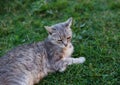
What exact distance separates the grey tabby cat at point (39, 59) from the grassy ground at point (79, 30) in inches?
5.6

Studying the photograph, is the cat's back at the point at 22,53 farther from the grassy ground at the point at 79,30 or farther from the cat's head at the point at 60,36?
the grassy ground at the point at 79,30

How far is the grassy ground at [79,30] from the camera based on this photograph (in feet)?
16.2

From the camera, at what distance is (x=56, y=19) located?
6.82m

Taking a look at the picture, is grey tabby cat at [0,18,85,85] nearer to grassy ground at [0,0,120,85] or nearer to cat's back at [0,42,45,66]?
cat's back at [0,42,45,66]

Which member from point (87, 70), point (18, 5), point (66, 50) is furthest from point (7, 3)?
point (87, 70)

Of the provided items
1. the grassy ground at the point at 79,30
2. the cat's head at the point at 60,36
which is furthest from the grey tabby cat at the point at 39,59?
the grassy ground at the point at 79,30

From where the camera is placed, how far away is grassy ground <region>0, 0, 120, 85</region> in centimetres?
493

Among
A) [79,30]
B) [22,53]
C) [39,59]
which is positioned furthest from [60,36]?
[79,30]

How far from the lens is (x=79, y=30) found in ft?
20.4

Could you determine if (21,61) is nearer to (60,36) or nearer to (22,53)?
(22,53)

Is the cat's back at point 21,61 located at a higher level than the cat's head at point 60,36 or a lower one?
lower

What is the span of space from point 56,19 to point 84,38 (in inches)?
43.3

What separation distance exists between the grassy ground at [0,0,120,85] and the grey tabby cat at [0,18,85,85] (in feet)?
0.47

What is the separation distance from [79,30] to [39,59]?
1.52 m
